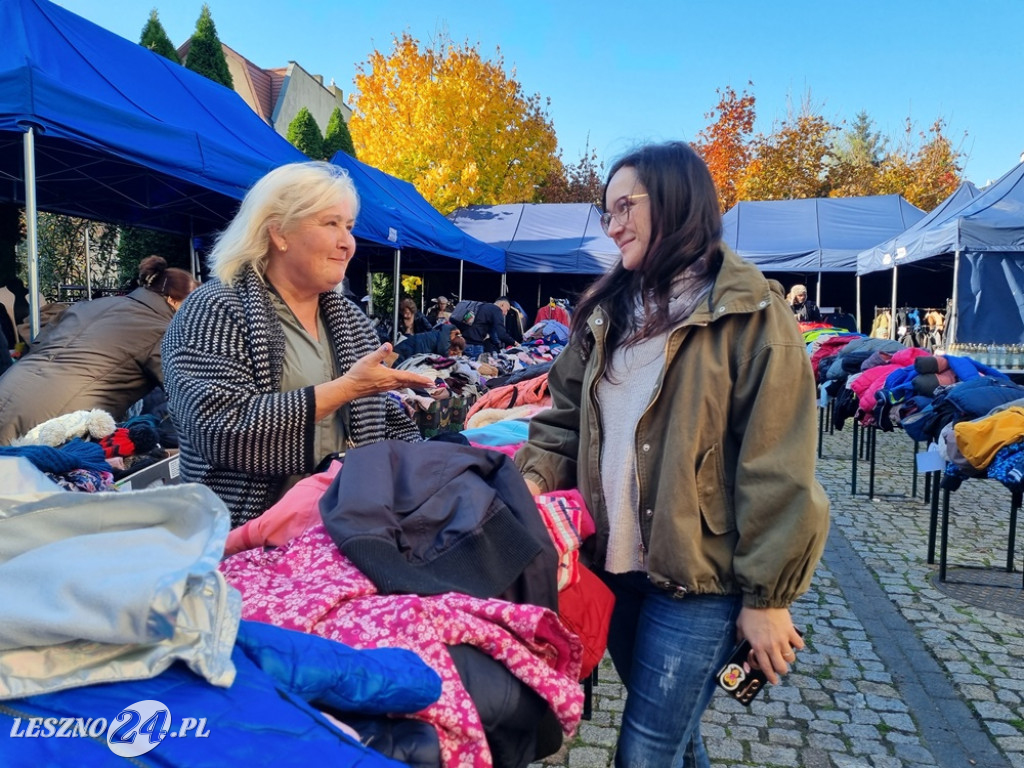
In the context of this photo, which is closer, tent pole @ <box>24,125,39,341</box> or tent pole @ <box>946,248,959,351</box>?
tent pole @ <box>24,125,39,341</box>

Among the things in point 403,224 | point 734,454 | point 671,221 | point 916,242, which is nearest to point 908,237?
point 916,242

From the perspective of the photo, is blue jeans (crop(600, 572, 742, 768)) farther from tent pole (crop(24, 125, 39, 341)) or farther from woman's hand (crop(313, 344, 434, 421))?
tent pole (crop(24, 125, 39, 341))

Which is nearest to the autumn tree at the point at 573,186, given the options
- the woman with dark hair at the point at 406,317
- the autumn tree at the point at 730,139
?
the autumn tree at the point at 730,139

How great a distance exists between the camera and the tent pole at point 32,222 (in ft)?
13.4

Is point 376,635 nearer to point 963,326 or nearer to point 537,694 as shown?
point 537,694

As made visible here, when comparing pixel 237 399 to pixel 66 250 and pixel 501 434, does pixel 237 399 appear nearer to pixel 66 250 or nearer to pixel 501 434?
pixel 501 434

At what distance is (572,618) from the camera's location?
1529 millimetres

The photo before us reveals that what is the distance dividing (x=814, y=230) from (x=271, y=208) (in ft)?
61.9

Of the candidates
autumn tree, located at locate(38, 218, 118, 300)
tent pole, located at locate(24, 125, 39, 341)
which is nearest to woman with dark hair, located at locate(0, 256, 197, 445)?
tent pole, located at locate(24, 125, 39, 341)

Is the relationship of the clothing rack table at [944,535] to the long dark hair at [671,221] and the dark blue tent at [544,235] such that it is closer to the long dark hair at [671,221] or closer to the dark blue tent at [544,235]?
the long dark hair at [671,221]

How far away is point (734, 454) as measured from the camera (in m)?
1.53

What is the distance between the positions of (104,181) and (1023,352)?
9456mm

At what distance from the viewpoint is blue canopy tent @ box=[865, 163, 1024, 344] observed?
9234 mm

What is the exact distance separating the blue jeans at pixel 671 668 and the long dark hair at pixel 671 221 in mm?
606
